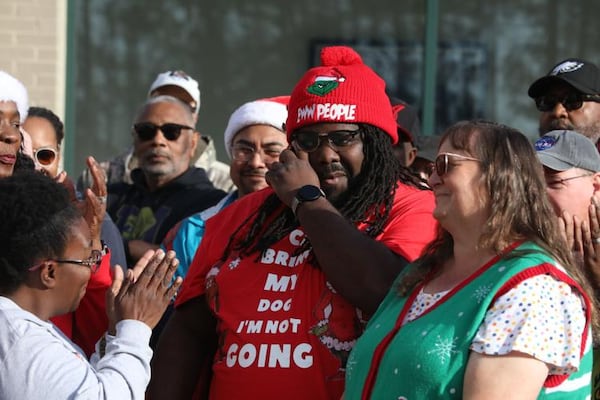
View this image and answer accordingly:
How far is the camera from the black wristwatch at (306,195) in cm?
360

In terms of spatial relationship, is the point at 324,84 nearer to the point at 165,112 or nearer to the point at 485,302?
the point at 485,302

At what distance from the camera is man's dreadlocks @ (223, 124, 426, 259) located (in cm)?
374

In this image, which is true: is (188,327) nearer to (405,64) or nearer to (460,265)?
(460,265)

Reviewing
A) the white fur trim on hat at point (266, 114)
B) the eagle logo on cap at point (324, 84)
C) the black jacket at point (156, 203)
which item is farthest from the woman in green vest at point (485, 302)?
the black jacket at point (156, 203)

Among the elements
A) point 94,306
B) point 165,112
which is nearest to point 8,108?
point 94,306

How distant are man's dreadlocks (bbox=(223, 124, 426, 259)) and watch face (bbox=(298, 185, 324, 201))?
0.52 feet

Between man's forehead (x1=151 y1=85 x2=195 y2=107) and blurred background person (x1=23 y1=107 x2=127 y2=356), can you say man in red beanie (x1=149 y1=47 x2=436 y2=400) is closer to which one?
blurred background person (x1=23 y1=107 x2=127 y2=356)

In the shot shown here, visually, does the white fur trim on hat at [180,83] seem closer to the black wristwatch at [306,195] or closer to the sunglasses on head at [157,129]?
the sunglasses on head at [157,129]

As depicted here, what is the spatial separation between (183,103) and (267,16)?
7.27 ft

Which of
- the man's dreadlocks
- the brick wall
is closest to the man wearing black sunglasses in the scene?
the man's dreadlocks

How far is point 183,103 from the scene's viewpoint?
643cm

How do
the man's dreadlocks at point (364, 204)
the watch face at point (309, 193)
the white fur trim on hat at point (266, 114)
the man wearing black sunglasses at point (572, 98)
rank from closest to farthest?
1. the watch face at point (309, 193)
2. the man's dreadlocks at point (364, 204)
3. the man wearing black sunglasses at point (572, 98)
4. the white fur trim on hat at point (266, 114)

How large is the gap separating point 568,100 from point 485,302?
2.38 meters

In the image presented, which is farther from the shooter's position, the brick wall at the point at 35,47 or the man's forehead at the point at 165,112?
the brick wall at the point at 35,47
